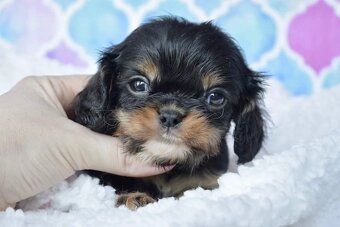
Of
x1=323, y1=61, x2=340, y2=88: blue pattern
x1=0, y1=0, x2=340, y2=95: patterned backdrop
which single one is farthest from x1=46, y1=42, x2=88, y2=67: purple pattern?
x1=323, y1=61, x2=340, y2=88: blue pattern

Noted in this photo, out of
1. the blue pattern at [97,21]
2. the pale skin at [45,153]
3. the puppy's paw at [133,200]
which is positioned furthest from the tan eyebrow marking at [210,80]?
the blue pattern at [97,21]

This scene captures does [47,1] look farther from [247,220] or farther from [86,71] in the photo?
[247,220]

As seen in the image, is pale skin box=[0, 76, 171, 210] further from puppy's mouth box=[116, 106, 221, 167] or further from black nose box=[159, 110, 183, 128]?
black nose box=[159, 110, 183, 128]

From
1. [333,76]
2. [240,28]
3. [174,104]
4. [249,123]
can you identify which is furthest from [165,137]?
[333,76]

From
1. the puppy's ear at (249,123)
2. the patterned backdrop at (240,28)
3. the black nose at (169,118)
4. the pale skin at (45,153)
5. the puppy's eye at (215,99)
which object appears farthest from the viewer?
the patterned backdrop at (240,28)

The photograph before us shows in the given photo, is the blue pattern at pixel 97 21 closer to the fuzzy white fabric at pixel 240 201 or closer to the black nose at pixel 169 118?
the fuzzy white fabric at pixel 240 201

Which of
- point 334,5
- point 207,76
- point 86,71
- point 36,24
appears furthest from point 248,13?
point 207,76

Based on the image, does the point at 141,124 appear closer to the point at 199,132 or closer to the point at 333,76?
the point at 199,132
